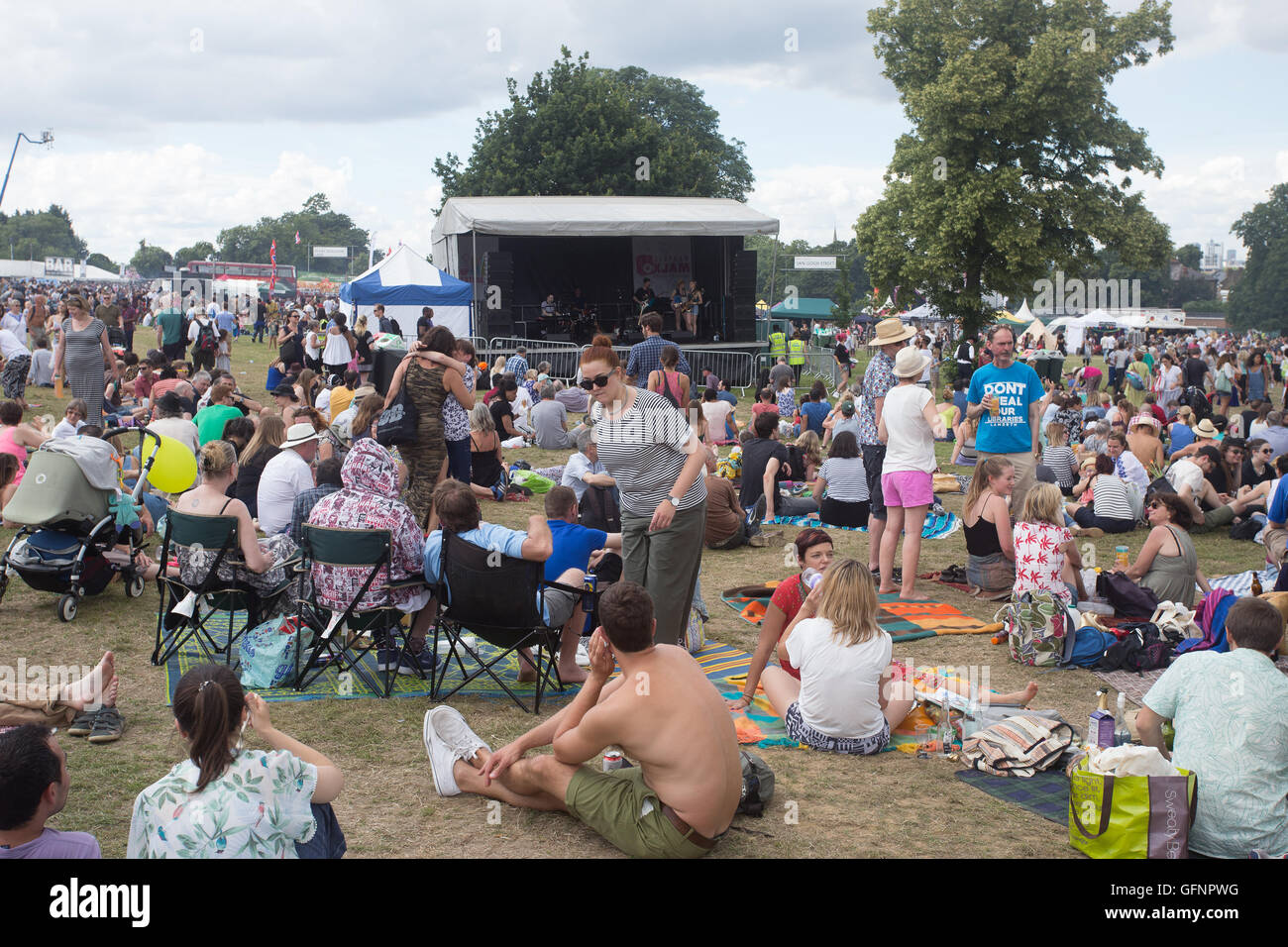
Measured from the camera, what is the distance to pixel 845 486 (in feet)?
32.3

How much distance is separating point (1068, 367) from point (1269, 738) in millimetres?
44329

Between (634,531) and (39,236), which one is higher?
(39,236)

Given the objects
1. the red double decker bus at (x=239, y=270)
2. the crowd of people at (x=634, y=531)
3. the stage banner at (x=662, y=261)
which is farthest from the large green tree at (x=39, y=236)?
the crowd of people at (x=634, y=531)

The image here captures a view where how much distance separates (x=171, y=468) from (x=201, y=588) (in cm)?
231

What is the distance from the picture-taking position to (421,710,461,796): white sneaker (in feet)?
14.3

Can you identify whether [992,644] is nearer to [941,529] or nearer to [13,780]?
[941,529]

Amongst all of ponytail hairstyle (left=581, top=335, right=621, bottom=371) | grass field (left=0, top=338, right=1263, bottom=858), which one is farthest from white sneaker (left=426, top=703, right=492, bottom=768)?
ponytail hairstyle (left=581, top=335, right=621, bottom=371)

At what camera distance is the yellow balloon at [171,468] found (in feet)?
24.8

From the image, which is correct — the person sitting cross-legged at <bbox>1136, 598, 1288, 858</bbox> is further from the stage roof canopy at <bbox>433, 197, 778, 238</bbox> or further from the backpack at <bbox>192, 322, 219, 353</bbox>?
the backpack at <bbox>192, 322, 219, 353</bbox>

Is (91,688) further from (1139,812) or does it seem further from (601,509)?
(1139,812)

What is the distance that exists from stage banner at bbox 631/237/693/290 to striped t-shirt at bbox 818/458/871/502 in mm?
16502

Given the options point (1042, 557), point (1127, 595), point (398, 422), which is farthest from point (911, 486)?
point (398, 422)
